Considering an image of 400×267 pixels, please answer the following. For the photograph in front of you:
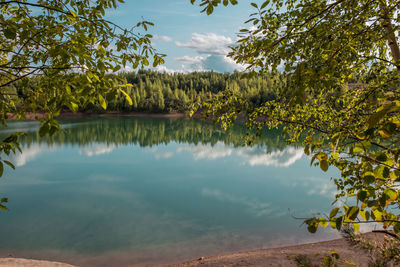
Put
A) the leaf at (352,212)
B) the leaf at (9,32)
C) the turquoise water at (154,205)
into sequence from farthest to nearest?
the turquoise water at (154,205)
the leaf at (9,32)
the leaf at (352,212)

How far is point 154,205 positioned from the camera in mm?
14773

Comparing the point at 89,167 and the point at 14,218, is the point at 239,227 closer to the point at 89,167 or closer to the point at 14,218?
the point at 14,218

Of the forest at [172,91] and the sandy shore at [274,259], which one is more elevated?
the forest at [172,91]

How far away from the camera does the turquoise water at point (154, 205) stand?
9742 mm

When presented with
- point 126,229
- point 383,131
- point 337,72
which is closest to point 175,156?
point 126,229

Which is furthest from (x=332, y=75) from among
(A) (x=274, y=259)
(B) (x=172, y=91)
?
(B) (x=172, y=91)

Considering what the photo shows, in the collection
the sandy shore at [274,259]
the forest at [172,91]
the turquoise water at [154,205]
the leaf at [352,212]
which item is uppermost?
the forest at [172,91]

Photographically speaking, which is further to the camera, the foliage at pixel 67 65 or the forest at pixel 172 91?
the forest at pixel 172 91

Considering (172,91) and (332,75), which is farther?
(172,91)

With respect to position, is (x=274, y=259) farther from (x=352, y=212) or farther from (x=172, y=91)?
(x=172, y=91)

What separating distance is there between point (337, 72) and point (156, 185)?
54.8 feet

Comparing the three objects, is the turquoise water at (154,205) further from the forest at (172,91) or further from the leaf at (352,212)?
the forest at (172,91)

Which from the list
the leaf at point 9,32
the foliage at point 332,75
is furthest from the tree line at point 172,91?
the leaf at point 9,32

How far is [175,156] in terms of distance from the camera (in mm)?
30109
